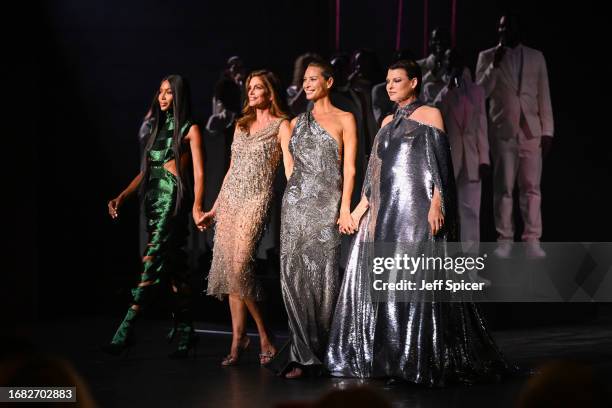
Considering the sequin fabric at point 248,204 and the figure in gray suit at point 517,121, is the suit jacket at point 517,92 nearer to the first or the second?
the figure in gray suit at point 517,121

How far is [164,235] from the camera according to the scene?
5375 millimetres

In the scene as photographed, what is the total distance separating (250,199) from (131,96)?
374 centimetres

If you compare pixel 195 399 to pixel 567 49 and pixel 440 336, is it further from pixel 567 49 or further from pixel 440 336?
pixel 567 49

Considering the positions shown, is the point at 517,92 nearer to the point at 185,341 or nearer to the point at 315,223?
the point at 315,223

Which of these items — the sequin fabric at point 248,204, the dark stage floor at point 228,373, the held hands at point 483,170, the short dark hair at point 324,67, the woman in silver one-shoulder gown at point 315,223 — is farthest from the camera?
the held hands at point 483,170

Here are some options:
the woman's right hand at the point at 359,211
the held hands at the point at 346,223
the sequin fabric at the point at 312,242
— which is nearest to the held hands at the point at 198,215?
the sequin fabric at the point at 312,242

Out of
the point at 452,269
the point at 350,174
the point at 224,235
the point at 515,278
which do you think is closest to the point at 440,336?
the point at 452,269

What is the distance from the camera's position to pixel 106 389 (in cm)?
433

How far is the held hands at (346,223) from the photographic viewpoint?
14.9 feet

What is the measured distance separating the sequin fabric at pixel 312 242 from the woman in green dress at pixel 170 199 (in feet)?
2.68

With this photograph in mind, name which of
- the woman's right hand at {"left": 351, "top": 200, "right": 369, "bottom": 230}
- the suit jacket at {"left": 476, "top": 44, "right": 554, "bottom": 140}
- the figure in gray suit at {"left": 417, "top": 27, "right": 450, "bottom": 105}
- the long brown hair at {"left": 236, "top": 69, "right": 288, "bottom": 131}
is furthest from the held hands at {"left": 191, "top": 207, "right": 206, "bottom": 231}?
the suit jacket at {"left": 476, "top": 44, "right": 554, "bottom": 140}

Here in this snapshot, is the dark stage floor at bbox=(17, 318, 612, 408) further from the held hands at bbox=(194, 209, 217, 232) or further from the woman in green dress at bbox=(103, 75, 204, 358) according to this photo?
the held hands at bbox=(194, 209, 217, 232)

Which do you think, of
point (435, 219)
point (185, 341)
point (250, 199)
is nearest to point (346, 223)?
point (435, 219)

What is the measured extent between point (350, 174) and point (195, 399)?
1292 millimetres
